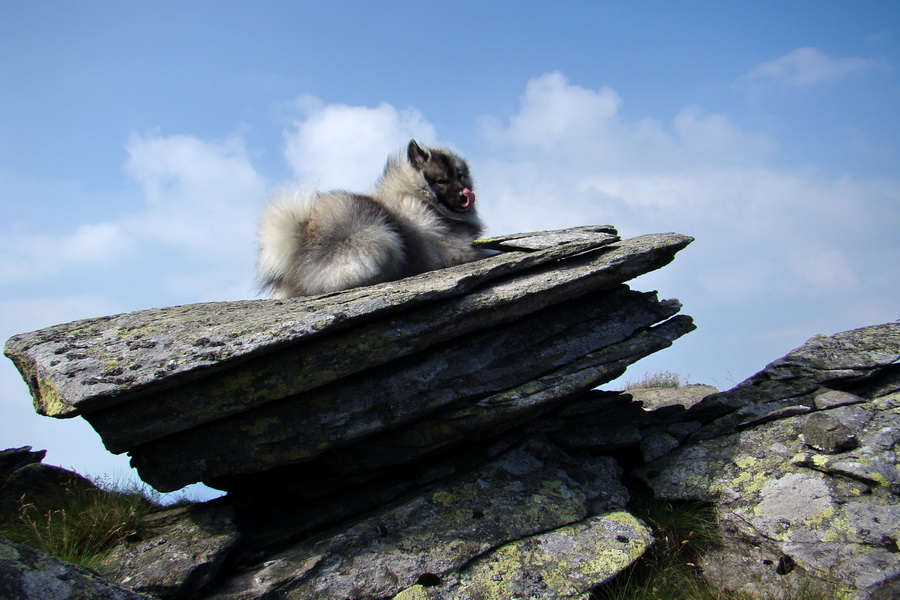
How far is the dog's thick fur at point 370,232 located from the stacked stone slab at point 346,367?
2.06 feet

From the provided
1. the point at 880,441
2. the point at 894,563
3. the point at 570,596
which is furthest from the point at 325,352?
the point at 880,441

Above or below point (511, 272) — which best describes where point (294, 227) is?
above

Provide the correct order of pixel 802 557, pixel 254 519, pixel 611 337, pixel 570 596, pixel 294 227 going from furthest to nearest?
1. pixel 294 227
2. pixel 611 337
3. pixel 254 519
4. pixel 802 557
5. pixel 570 596

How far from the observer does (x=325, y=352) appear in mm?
6254

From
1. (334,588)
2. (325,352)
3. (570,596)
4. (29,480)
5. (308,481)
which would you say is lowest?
(570,596)

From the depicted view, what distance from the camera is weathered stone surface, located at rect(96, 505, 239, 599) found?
5.63 meters

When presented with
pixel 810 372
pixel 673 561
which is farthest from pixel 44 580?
pixel 810 372

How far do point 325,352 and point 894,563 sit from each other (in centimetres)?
551

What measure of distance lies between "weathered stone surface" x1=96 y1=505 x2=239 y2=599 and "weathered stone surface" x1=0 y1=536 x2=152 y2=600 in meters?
1.38

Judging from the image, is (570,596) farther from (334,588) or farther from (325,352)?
(325,352)

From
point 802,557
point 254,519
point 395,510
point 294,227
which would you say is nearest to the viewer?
point 802,557

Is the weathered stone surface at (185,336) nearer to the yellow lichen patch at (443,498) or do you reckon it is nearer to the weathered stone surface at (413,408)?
the weathered stone surface at (413,408)

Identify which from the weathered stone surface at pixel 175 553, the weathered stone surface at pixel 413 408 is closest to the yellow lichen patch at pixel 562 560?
the weathered stone surface at pixel 413 408

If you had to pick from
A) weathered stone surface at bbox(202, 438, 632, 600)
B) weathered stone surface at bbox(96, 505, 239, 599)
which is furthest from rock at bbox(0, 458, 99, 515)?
weathered stone surface at bbox(202, 438, 632, 600)
